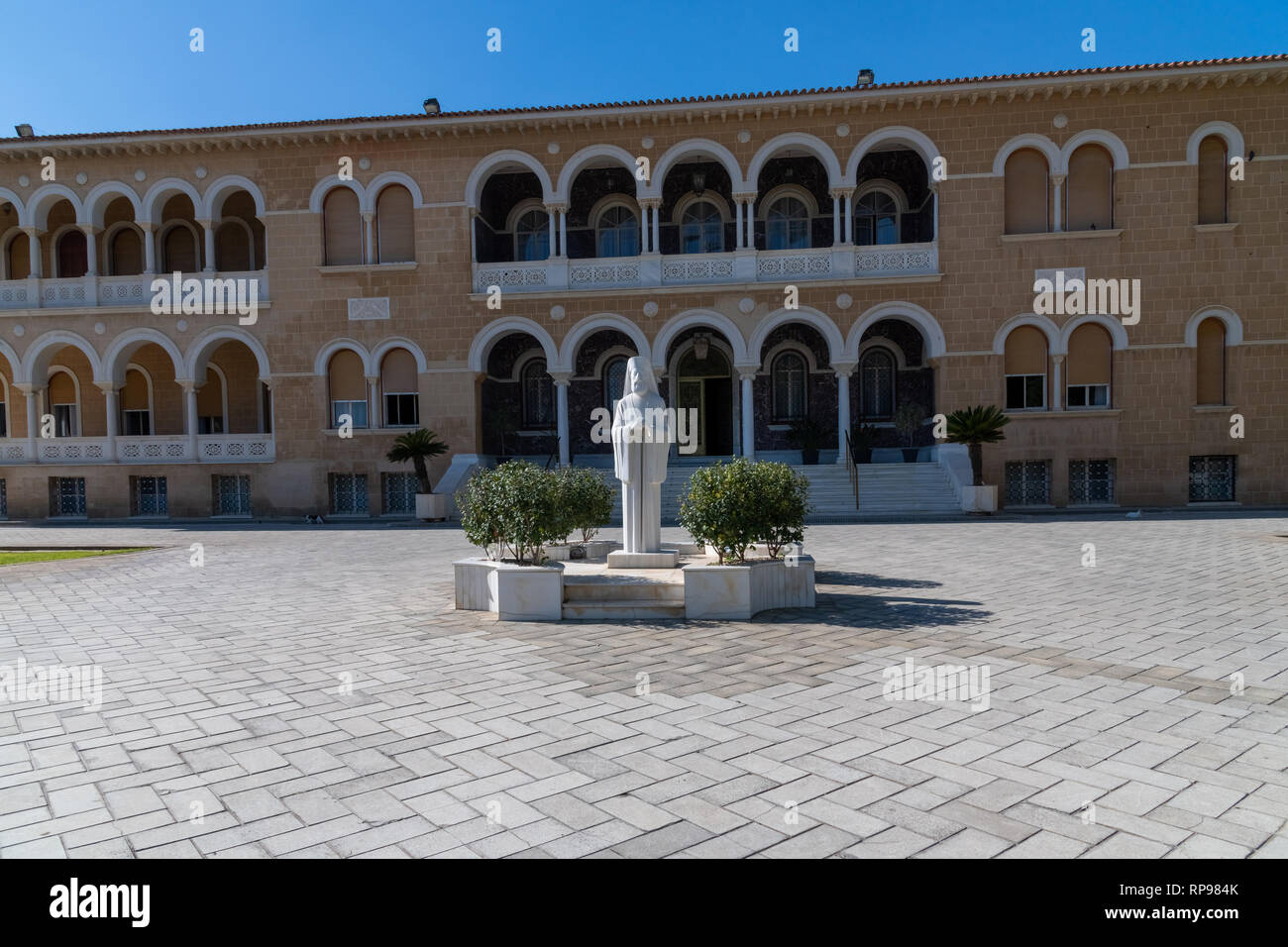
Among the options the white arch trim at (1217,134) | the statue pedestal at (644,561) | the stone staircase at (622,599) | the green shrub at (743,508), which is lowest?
the stone staircase at (622,599)

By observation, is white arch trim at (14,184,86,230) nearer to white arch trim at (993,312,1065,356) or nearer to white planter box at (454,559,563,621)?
white planter box at (454,559,563,621)

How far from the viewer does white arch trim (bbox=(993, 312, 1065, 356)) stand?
20797 millimetres

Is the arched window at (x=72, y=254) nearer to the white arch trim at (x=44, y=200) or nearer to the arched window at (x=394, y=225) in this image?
the white arch trim at (x=44, y=200)

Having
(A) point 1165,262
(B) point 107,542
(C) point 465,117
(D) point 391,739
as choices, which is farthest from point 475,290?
(D) point 391,739

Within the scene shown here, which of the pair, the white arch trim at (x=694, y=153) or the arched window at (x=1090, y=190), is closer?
the arched window at (x=1090, y=190)

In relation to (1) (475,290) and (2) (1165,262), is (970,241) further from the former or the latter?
(1) (475,290)

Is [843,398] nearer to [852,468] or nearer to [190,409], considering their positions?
[852,468]

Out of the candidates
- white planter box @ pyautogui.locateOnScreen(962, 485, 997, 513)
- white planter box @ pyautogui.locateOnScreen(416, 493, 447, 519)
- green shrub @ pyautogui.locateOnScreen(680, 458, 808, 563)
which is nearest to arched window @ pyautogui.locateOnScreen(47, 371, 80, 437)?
white planter box @ pyautogui.locateOnScreen(416, 493, 447, 519)

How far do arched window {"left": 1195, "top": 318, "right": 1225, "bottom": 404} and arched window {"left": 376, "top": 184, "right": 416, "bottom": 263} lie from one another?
2125cm

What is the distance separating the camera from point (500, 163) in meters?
22.9

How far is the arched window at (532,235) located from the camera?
82.3 ft

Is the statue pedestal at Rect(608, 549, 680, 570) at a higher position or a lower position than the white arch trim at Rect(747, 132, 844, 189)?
lower

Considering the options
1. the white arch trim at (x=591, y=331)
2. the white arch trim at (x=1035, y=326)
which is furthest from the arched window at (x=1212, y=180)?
the white arch trim at (x=591, y=331)

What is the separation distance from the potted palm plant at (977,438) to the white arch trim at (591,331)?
326 inches
